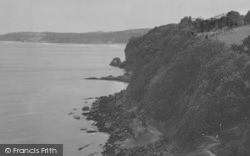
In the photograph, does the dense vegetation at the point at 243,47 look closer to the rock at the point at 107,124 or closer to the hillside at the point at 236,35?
the hillside at the point at 236,35

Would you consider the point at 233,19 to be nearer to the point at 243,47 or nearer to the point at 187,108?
the point at 243,47

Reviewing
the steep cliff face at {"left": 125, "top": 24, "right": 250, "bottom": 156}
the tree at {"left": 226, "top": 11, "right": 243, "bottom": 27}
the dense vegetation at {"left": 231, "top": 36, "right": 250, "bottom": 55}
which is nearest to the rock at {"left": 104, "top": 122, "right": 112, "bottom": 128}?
the steep cliff face at {"left": 125, "top": 24, "right": 250, "bottom": 156}

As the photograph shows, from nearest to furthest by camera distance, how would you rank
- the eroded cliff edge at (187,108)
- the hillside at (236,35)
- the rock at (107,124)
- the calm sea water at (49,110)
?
1. the eroded cliff edge at (187,108)
2. the calm sea water at (49,110)
3. the hillside at (236,35)
4. the rock at (107,124)

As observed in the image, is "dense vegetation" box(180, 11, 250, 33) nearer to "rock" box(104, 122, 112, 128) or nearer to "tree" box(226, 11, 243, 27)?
"tree" box(226, 11, 243, 27)

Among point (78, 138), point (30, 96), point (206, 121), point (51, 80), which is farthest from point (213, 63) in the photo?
A: point (51, 80)

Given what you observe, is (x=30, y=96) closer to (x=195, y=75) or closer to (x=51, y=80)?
(x=51, y=80)

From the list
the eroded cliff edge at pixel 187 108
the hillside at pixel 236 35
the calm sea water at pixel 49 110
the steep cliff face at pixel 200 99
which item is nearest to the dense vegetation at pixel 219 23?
the eroded cliff edge at pixel 187 108
